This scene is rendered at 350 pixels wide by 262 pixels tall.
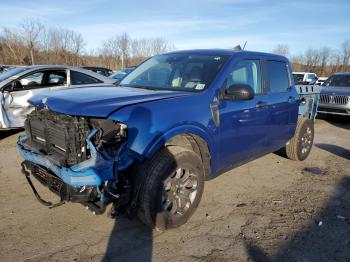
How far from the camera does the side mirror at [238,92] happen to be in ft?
13.0

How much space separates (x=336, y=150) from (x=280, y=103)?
10.7 ft

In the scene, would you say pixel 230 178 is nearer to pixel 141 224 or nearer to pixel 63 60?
pixel 141 224

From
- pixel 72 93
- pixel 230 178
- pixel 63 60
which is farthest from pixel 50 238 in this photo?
pixel 63 60

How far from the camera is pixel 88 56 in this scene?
44906mm

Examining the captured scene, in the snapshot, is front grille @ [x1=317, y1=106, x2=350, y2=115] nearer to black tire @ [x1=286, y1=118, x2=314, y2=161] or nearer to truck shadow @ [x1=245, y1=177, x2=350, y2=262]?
black tire @ [x1=286, y1=118, x2=314, y2=161]

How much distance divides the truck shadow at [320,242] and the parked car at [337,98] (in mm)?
7682

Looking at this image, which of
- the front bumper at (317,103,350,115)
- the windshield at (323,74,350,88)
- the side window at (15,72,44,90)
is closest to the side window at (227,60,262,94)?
the side window at (15,72,44,90)

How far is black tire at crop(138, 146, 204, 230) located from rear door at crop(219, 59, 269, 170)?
0.59 m

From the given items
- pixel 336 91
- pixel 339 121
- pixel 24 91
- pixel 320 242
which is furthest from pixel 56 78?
pixel 339 121

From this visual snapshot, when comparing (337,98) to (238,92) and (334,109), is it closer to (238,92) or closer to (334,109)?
(334,109)

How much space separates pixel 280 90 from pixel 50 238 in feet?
12.8

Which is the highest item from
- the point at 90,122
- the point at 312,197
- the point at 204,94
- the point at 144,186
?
the point at 204,94

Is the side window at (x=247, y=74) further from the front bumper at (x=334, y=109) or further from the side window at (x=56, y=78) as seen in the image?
the front bumper at (x=334, y=109)

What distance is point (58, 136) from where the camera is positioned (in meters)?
3.33
